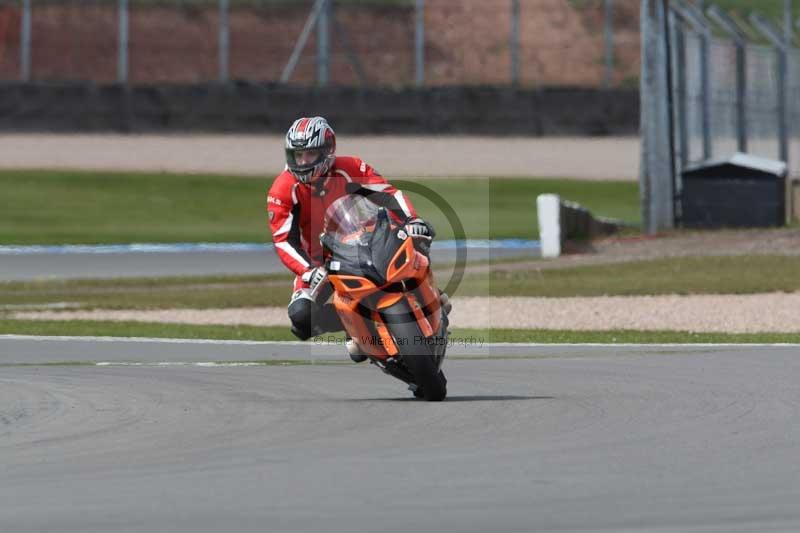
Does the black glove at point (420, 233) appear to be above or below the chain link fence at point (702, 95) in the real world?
below

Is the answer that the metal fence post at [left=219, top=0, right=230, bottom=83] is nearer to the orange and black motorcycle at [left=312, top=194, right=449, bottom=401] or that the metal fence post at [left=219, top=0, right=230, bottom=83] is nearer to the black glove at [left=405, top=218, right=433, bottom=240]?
the orange and black motorcycle at [left=312, top=194, right=449, bottom=401]

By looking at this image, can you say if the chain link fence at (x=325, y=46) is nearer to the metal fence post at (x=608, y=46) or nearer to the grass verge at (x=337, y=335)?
the metal fence post at (x=608, y=46)

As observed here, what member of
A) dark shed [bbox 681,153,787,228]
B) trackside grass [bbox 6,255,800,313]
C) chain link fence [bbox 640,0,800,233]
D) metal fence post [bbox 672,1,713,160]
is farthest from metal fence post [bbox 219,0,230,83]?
trackside grass [bbox 6,255,800,313]

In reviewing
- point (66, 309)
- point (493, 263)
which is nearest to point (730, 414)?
point (66, 309)

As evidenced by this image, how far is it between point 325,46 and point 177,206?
6521mm

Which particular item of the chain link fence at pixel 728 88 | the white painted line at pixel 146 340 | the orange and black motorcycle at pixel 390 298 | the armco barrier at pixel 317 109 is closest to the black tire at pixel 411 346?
the orange and black motorcycle at pixel 390 298

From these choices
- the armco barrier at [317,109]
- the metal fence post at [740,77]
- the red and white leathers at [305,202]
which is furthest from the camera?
the armco barrier at [317,109]

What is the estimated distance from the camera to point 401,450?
320 inches

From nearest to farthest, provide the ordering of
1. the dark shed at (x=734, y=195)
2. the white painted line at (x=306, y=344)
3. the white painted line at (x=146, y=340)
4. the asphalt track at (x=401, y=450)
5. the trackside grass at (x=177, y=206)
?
the asphalt track at (x=401, y=450) → the white painted line at (x=306, y=344) → the white painted line at (x=146, y=340) → the dark shed at (x=734, y=195) → the trackside grass at (x=177, y=206)

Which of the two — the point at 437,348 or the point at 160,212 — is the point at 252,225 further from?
the point at 437,348

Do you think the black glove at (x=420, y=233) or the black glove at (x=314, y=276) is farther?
the black glove at (x=314, y=276)

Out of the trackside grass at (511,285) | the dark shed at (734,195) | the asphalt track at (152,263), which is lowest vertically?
the trackside grass at (511,285)

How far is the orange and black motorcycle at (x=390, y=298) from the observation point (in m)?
9.99

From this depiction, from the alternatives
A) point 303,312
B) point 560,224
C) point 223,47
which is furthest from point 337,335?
point 223,47
